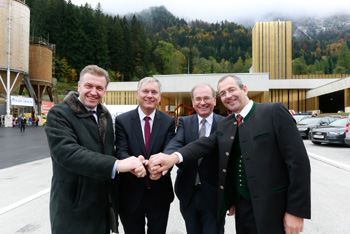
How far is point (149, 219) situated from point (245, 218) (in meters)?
0.97

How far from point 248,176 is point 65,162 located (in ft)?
4.79

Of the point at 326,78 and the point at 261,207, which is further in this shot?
the point at 326,78

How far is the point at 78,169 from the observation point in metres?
1.62

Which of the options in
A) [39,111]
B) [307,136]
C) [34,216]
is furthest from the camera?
[39,111]

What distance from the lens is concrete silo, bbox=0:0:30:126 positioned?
29.5m

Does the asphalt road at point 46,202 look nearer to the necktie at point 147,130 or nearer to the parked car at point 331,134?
the necktie at point 147,130

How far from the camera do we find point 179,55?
314 ft

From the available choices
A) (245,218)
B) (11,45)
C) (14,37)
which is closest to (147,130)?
(245,218)

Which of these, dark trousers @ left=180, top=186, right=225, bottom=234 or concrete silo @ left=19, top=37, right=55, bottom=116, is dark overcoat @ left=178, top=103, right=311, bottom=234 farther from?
concrete silo @ left=19, top=37, right=55, bottom=116

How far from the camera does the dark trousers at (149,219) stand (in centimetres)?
221

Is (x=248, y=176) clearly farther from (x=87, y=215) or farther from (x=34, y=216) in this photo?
(x=34, y=216)

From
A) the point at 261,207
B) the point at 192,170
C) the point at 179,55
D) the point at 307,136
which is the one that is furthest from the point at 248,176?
the point at 179,55

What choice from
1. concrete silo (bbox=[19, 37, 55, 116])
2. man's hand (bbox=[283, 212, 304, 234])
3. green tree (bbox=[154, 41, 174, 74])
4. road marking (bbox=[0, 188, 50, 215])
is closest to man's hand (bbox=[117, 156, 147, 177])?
man's hand (bbox=[283, 212, 304, 234])

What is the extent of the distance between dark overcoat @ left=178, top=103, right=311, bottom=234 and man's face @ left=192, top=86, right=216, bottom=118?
0.67 metres
